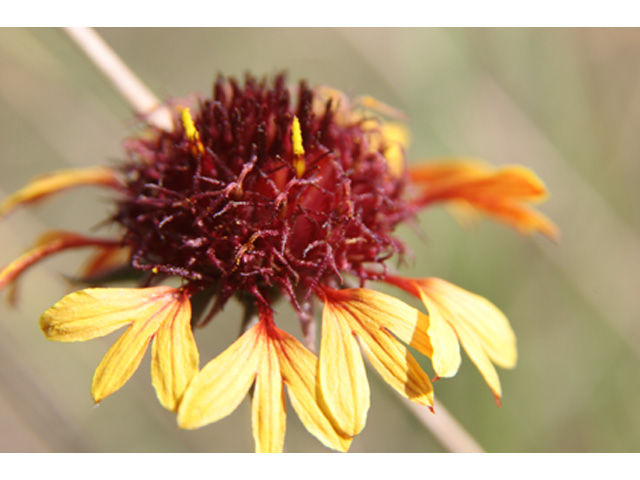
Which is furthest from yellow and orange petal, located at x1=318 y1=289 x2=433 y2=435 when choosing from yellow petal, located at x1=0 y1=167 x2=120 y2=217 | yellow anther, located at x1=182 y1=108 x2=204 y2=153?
yellow petal, located at x1=0 y1=167 x2=120 y2=217

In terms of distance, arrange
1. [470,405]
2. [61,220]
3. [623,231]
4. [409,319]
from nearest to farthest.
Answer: [409,319] < [470,405] < [623,231] < [61,220]

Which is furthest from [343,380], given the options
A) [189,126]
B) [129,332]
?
[189,126]

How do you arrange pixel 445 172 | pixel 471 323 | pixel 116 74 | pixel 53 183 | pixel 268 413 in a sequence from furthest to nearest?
pixel 445 172, pixel 53 183, pixel 116 74, pixel 471 323, pixel 268 413

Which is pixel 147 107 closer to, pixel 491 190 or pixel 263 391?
pixel 263 391

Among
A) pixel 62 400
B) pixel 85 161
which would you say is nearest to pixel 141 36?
pixel 85 161

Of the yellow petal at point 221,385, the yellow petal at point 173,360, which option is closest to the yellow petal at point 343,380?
the yellow petal at point 221,385

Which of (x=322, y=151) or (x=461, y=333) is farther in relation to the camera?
(x=322, y=151)

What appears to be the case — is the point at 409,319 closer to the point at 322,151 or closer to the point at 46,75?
the point at 322,151

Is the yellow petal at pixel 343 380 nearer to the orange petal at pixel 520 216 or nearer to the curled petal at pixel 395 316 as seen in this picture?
the curled petal at pixel 395 316
